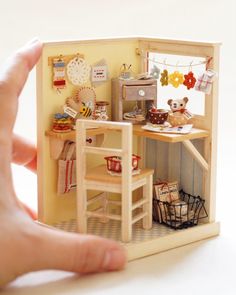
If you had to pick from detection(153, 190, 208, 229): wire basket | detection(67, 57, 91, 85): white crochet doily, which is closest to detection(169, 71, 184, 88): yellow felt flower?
detection(67, 57, 91, 85): white crochet doily

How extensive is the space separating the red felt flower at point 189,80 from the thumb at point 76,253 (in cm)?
56

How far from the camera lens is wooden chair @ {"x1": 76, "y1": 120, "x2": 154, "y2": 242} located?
78.0 inches

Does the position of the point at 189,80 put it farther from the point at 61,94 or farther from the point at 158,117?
the point at 61,94

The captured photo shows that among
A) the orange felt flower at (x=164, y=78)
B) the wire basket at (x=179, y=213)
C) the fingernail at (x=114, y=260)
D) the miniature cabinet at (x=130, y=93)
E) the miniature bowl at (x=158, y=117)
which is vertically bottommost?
the fingernail at (x=114, y=260)

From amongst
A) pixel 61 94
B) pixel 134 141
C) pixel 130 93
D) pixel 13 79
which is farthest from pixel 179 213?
pixel 13 79

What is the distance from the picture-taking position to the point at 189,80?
2207 mm

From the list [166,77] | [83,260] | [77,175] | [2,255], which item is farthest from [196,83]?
[2,255]

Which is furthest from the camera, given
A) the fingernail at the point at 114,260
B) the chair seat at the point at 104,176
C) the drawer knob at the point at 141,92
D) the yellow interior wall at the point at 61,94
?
the drawer knob at the point at 141,92

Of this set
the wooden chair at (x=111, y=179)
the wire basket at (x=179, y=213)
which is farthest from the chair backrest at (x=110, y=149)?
the wire basket at (x=179, y=213)

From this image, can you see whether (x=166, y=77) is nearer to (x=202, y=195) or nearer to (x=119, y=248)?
(x=202, y=195)

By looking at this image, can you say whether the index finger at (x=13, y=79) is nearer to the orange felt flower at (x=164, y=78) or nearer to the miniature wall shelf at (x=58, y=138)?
the miniature wall shelf at (x=58, y=138)

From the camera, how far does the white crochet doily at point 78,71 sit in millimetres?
2186

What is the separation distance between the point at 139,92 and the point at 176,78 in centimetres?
12

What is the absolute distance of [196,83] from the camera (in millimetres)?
2168
